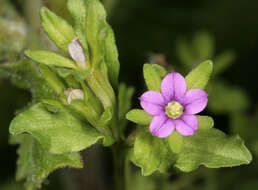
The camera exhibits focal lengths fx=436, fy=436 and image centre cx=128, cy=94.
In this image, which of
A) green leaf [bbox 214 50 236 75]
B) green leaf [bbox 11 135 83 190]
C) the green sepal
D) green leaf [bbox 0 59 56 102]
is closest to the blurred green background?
green leaf [bbox 214 50 236 75]

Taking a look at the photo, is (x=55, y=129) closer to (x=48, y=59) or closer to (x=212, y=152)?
(x=48, y=59)

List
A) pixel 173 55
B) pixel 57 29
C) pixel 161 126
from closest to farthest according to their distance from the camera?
pixel 161 126
pixel 57 29
pixel 173 55

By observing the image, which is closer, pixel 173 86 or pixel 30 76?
pixel 173 86

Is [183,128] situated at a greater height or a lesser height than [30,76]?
greater

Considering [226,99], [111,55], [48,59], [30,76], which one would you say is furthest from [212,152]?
[226,99]

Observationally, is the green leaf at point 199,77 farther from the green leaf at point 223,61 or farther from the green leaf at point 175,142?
the green leaf at point 223,61
